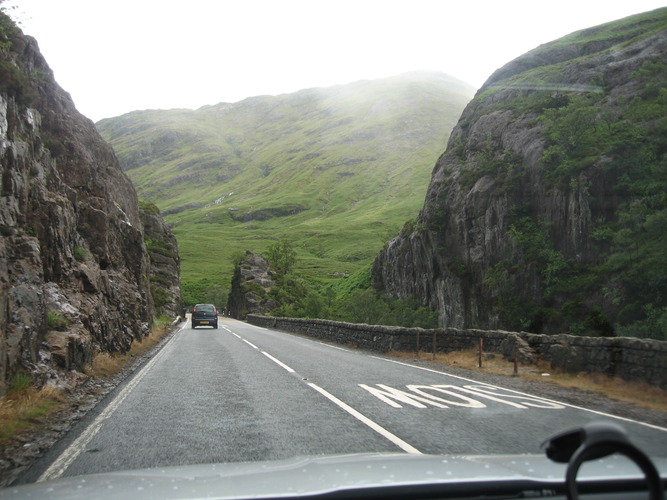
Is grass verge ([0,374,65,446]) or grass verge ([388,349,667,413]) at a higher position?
grass verge ([0,374,65,446])

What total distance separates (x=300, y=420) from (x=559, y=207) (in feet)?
98.0

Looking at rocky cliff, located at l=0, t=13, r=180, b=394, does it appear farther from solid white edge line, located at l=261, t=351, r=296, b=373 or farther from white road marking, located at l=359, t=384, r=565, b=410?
white road marking, located at l=359, t=384, r=565, b=410

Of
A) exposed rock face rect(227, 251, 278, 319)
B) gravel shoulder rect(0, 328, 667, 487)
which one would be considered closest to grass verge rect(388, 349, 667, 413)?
gravel shoulder rect(0, 328, 667, 487)

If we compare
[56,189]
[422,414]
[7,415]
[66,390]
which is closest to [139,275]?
[56,189]

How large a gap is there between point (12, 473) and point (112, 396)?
437cm

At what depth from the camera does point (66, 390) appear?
360 inches

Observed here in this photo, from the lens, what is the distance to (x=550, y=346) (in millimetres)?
12977

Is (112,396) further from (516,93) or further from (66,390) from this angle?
(516,93)

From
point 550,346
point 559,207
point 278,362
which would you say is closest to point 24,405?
point 278,362

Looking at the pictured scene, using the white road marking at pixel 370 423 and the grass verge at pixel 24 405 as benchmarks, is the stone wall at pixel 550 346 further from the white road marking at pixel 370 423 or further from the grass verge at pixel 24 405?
the grass verge at pixel 24 405

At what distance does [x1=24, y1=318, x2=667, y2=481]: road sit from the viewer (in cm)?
531

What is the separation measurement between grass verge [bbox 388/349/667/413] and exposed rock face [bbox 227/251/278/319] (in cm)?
4917

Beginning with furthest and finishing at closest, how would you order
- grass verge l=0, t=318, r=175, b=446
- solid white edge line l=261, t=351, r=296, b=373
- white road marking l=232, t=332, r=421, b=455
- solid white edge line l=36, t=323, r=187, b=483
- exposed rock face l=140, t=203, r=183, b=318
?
exposed rock face l=140, t=203, r=183, b=318
solid white edge line l=261, t=351, r=296, b=373
grass verge l=0, t=318, r=175, b=446
white road marking l=232, t=332, r=421, b=455
solid white edge line l=36, t=323, r=187, b=483

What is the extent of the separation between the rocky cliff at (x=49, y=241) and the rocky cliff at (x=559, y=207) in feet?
71.9
